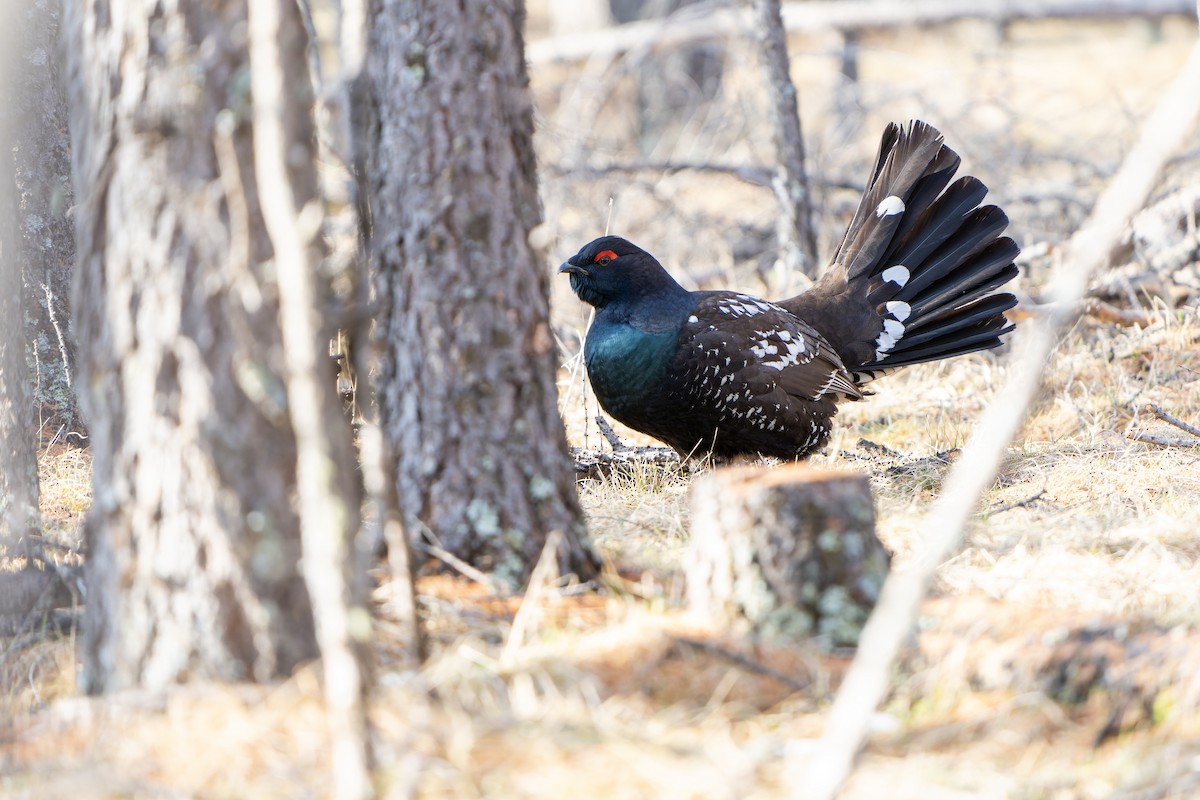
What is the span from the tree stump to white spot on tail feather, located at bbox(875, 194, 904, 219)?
3605 mm

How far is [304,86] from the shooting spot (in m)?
2.27

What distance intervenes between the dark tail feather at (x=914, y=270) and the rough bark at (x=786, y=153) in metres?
0.96

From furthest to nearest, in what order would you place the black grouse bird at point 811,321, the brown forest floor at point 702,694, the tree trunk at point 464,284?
the black grouse bird at point 811,321 < the tree trunk at point 464,284 < the brown forest floor at point 702,694

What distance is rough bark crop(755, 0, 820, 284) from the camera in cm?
670

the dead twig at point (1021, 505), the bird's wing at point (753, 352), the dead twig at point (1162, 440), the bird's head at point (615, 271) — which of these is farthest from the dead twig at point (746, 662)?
the dead twig at point (1162, 440)

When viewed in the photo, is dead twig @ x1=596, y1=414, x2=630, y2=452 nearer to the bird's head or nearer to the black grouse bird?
the black grouse bird

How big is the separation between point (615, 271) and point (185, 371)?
3.05 meters

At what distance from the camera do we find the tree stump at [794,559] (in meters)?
2.68

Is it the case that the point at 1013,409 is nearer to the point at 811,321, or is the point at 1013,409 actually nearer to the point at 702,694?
the point at 702,694

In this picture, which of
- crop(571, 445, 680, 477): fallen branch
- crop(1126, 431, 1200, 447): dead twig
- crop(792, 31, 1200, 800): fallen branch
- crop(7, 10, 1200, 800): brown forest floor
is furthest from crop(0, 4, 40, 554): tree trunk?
crop(1126, 431, 1200, 447): dead twig

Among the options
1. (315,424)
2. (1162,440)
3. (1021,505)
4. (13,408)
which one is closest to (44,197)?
(13,408)

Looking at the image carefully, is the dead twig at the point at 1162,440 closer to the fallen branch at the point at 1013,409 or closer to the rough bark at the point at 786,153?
the rough bark at the point at 786,153

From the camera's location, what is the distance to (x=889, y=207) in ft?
19.6

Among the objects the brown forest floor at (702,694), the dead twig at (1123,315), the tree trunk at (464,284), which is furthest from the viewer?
the dead twig at (1123,315)
